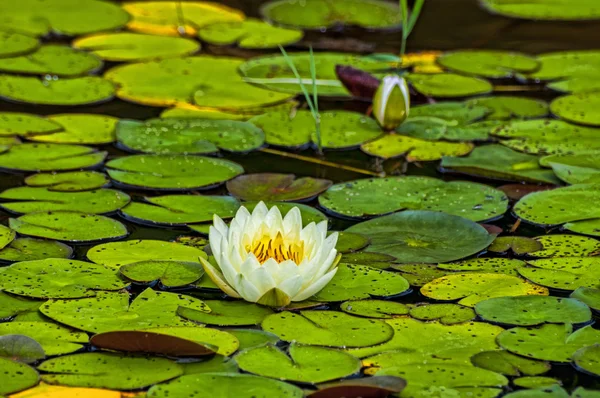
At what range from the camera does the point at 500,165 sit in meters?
3.84

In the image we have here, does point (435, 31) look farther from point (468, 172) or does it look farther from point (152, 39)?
point (468, 172)

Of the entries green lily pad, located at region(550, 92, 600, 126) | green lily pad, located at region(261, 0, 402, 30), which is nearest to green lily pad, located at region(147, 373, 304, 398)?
green lily pad, located at region(550, 92, 600, 126)

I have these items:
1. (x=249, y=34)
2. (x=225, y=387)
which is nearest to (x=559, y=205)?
(x=225, y=387)

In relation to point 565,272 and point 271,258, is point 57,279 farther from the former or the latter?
point 565,272

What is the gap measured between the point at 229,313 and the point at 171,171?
1.06 meters

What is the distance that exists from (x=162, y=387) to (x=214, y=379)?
12 cm

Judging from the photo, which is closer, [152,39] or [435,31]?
[152,39]

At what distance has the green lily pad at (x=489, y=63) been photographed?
16.0 feet

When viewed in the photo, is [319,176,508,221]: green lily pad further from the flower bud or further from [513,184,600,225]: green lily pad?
the flower bud

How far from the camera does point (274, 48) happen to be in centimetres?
520

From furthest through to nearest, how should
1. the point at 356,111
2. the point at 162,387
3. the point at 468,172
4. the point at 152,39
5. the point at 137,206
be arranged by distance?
1. the point at 152,39
2. the point at 356,111
3. the point at 468,172
4. the point at 137,206
5. the point at 162,387

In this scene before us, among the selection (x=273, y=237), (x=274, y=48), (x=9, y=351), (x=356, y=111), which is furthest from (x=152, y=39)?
(x=9, y=351)

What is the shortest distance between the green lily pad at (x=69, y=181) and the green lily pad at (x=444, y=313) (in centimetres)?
133

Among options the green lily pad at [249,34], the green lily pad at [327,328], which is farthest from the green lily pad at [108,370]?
the green lily pad at [249,34]
